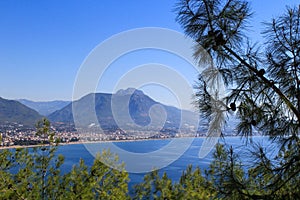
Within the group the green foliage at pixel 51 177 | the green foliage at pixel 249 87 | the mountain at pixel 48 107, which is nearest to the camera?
the green foliage at pixel 249 87

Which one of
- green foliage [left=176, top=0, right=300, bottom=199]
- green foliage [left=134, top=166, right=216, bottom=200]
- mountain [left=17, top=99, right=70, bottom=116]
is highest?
mountain [left=17, top=99, right=70, bottom=116]

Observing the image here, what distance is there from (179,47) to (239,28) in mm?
538

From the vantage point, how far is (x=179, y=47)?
2.20 m

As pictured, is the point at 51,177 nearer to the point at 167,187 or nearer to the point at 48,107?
the point at 167,187

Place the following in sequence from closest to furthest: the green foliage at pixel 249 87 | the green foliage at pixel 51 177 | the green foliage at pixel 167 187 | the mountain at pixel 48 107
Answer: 1. the green foliage at pixel 249 87
2. the green foliage at pixel 51 177
3. the green foliage at pixel 167 187
4. the mountain at pixel 48 107

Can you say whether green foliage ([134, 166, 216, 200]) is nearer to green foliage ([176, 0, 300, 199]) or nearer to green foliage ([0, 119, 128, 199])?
green foliage ([0, 119, 128, 199])

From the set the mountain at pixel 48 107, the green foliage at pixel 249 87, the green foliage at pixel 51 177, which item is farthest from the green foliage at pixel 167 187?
the mountain at pixel 48 107

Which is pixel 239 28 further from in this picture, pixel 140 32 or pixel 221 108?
pixel 140 32

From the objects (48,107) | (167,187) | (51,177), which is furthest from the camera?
(48,107)

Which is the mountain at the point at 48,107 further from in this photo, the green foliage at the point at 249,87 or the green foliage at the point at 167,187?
the green foliage at the point at 249,87

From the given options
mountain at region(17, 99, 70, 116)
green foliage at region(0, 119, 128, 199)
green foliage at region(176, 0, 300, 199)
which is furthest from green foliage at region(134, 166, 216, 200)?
mountain at region(17, 99, 70, 116)

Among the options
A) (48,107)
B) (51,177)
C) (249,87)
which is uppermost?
(48,107)

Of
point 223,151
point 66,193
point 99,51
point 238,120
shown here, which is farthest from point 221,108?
point 66,193

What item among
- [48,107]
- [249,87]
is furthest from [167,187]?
[48,107]
